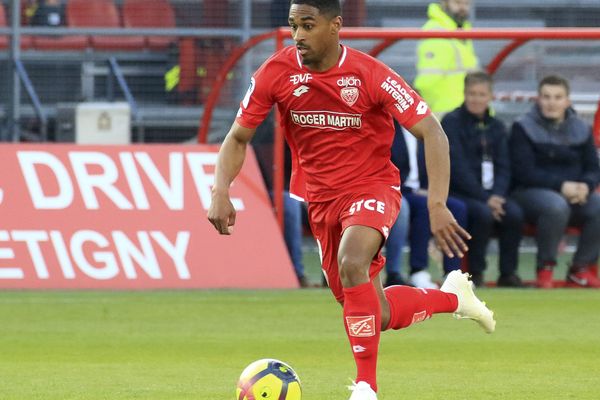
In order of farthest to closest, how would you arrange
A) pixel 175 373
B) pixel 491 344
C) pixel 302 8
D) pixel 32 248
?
pixel 32 248 < pixel 491 344 < pixel 175 373 < pixel 302 8

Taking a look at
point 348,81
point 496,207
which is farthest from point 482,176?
point 348,81

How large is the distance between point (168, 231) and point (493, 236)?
9.96 feet

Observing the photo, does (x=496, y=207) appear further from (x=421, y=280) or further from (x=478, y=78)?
(x=478, y=78)

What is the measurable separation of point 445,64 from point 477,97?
1951mm

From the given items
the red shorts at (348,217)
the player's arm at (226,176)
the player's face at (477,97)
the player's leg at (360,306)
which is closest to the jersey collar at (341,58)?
the player's arm at (226,176)

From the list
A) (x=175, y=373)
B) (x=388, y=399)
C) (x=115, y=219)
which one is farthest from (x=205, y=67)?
(x=388, y=399)

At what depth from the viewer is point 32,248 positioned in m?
13.1

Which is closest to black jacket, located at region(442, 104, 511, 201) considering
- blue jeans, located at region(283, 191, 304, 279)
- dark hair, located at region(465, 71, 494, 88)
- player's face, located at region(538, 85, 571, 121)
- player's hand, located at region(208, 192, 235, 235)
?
dark hair, located at region(465, 71, 494, 88)

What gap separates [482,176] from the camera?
13859 mm

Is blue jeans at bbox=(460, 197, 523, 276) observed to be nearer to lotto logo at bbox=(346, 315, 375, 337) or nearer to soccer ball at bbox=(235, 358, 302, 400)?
lotto logo at bbox=(346, 315, 375, 337)

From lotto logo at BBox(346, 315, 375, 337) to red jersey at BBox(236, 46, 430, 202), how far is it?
0.75 meters

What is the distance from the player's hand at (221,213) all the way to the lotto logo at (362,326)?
735 mm

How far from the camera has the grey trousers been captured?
13.7 metres

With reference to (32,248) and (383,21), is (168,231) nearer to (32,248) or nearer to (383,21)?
(32,248)
